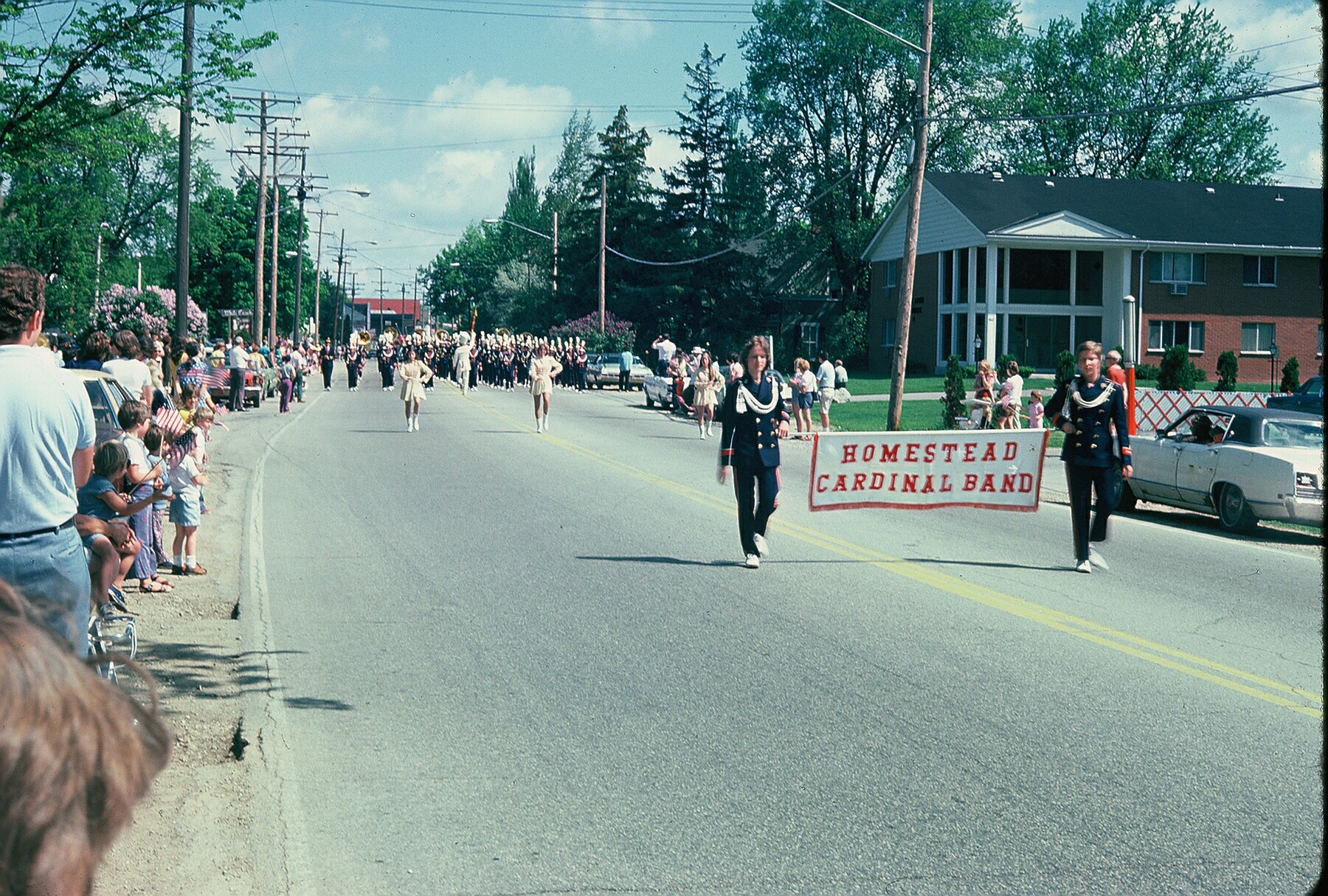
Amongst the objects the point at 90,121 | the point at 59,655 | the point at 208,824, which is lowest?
the point at 208,824

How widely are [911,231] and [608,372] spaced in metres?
30.6

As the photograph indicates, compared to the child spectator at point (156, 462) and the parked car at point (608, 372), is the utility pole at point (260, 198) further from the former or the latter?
the child spectator at point (156, 462)

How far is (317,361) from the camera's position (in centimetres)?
8188

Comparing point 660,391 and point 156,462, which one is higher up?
point 660,391

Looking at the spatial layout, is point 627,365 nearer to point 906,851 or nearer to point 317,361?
point 317,361

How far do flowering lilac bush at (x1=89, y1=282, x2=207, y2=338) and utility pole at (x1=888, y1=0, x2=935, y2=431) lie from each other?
106 feet

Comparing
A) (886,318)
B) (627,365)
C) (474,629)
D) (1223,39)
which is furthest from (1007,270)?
(474,629)

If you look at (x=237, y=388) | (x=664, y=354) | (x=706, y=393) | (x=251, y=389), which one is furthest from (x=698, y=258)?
(x=706, y=393)

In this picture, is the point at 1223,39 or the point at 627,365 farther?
the point at 1223,39

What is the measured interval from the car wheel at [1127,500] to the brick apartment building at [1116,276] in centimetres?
3790

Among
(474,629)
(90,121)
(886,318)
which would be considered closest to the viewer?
(474,629)

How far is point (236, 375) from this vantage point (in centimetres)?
3641

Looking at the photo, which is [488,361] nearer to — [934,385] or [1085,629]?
[934,385]

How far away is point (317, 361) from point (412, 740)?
78133mm
